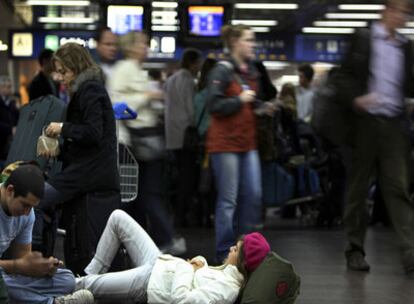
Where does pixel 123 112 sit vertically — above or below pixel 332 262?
above

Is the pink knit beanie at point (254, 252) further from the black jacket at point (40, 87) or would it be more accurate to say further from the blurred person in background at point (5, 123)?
the blurred person in background at point (5, 123)

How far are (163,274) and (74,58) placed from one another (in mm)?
1616

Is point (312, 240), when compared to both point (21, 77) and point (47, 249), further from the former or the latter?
point (21, 77)

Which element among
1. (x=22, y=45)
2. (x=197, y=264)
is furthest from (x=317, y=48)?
(x=197, y=264)

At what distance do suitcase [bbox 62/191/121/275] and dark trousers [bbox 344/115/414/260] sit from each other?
2248mm

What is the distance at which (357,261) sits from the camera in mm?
8656

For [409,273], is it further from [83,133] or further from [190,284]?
[83,133]

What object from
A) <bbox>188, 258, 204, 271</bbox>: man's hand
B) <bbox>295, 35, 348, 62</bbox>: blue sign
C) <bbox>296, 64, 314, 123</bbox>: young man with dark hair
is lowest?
<bbox>295, 35, 348, 62</bbox>: blue sign

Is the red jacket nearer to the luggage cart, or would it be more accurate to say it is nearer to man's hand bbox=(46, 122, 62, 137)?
the luggage cart

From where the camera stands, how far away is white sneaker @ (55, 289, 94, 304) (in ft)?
20.1

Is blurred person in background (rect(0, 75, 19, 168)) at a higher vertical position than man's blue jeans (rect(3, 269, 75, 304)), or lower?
lower

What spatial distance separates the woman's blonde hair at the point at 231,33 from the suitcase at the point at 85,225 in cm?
211

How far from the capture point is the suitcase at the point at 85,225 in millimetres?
6926

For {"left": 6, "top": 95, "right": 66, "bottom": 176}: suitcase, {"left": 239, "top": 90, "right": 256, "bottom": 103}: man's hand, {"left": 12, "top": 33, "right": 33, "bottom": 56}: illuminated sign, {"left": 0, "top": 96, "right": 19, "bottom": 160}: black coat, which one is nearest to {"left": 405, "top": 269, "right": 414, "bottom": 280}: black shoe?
{"left": 239, "top": 90, "right": 256, "bottom": 103}: man's hand
